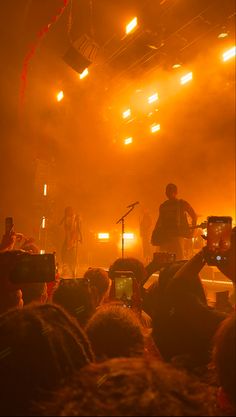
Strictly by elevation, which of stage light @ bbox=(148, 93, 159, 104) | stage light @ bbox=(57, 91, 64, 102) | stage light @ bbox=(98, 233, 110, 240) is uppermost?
stage light @ bbox=(57, 91, 64, 102)

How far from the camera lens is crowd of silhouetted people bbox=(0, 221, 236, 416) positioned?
72 centimetres

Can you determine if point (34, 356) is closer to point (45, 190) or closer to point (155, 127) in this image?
point (155, 127)

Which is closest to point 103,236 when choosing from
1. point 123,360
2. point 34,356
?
point 34,356

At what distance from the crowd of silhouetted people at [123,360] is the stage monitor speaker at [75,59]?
7792mm

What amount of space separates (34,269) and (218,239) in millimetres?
1571

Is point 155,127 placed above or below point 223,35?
below

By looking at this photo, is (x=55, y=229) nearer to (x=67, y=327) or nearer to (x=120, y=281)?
(x=120, y=281)

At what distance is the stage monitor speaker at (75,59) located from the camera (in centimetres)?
891

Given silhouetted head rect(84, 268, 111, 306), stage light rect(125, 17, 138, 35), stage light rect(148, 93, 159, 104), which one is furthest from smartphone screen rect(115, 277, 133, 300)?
stage light rect(148, 93, 159, 104)

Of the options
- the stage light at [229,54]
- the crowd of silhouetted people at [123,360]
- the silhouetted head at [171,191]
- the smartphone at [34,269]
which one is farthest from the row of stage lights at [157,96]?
the smartphone at [34,269]

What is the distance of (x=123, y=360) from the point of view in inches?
32.6

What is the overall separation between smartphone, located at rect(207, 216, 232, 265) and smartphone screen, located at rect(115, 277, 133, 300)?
6.64 feet

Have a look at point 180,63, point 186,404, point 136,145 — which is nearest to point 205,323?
point 186,404

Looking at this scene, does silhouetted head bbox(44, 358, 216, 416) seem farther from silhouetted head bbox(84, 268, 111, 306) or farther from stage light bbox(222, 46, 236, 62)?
stage light bbox(222, 46, 236, 62)
